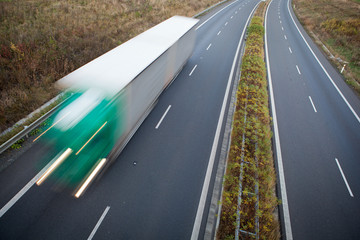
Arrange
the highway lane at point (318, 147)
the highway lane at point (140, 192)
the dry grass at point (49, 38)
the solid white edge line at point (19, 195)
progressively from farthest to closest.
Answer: the dry grass at point (49, 38) → the highway lane at point (318, 147) → the solid white edge line at point (19, 195) → the highway lane at point (140, 192)

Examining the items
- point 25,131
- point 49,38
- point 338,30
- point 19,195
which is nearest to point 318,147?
point 19,195

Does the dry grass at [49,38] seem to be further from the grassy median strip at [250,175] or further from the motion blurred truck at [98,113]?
the grassy median strip at [250,175]

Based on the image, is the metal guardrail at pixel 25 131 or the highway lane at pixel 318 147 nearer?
the highway lane at pixel 318 147

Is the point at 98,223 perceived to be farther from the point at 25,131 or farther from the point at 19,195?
the point at 25,131

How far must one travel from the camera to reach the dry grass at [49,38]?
39.1 feet

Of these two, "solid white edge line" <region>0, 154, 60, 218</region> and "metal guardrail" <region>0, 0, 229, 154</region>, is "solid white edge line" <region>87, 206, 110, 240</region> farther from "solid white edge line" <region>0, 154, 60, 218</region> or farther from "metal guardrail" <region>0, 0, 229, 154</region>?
"metal guardrail" <region>0, 0, 229, 154</region>

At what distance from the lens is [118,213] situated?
24.3 ft

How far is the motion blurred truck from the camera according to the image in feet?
23.4

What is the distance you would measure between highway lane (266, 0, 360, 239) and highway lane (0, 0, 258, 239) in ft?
12.7

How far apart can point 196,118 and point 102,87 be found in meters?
5.89

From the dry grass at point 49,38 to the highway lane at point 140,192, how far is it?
449 centimetres

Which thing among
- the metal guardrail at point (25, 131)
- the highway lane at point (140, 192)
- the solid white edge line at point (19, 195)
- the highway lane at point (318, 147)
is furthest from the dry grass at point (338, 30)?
the solid white edge line at point (19, 195)

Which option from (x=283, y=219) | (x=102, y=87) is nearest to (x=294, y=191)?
(x=283, y=219)

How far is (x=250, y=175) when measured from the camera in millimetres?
9016
